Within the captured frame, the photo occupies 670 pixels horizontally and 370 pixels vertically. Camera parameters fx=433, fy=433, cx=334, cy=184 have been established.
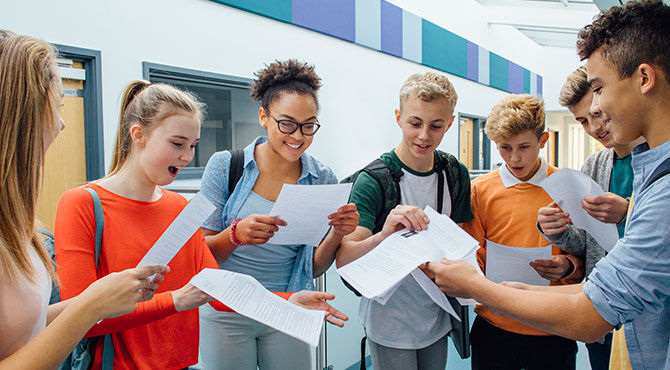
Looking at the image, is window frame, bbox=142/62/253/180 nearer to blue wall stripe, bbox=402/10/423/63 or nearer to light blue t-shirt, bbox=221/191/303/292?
light blue t-shirt, bbox=221/191/303/292

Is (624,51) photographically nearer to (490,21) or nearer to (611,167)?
(611,167)

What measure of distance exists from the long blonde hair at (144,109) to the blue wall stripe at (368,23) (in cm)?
425

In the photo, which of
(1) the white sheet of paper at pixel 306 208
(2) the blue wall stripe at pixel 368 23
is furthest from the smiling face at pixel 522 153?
(2) the blue wall stripe at pixel 368 23

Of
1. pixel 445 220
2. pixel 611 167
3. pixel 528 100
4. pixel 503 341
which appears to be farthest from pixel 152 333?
pixel 611 167

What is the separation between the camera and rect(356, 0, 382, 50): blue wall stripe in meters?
5.31

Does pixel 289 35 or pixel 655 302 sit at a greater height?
pixel 289 35

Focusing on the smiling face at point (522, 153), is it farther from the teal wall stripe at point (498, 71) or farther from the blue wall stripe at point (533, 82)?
the blue wall stripe at point (533, 82)

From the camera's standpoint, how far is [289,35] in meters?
4.29

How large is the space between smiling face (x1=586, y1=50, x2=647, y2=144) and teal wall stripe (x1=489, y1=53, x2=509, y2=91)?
29.0 ft

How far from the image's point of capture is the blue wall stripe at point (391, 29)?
Answer: 582cm

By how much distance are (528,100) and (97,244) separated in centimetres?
168

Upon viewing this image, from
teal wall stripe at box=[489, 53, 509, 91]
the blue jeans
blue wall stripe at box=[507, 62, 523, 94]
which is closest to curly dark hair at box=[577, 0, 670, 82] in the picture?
the blue jeans

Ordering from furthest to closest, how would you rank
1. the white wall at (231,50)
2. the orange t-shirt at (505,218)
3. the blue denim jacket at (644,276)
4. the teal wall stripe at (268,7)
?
the teal wall stripe at (268,7)
the white wall at (231,50)
the orange t-shirt at (505,218)
the blue denim jacket at (644,276)

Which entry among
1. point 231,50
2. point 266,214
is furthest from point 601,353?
point 231,50
